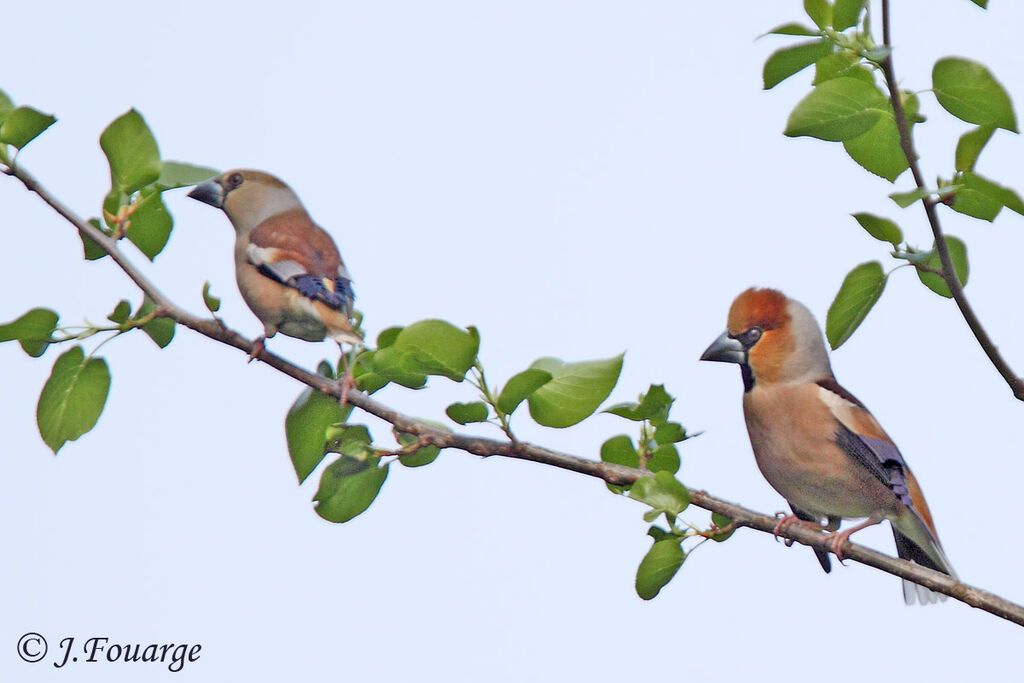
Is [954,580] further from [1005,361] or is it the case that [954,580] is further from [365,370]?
[365,370]

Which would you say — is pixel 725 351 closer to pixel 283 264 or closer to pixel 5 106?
pixel 283 264

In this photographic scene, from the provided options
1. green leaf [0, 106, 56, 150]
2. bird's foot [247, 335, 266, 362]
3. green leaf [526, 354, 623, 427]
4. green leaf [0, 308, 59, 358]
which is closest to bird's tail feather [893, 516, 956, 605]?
green leaf [526, 354, 623, 427]

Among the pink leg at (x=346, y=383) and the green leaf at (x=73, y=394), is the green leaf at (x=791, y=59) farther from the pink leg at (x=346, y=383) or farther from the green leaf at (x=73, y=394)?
the green leaf at (x=73, y=394)

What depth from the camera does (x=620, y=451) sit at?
2.76 m

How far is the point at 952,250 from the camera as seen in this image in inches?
105

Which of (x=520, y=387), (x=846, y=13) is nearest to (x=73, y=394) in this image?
(x=520, y=387)

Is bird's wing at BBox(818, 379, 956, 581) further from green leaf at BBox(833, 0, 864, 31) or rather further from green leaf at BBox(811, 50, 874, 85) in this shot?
green leaf at BBox(833, 0, 864, 31)

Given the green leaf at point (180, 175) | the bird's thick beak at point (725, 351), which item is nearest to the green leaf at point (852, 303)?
the bird's thick beak at point (725, 351)

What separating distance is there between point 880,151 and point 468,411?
124 cm

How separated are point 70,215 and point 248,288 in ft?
2.05

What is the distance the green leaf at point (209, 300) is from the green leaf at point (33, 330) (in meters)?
0.45

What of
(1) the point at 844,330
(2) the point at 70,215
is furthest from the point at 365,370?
(1) the point at 844,330

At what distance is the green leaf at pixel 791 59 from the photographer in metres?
2.28

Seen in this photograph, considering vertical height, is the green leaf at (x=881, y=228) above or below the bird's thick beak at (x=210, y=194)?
below
